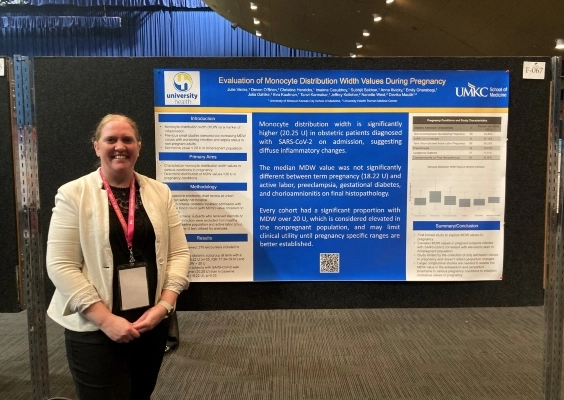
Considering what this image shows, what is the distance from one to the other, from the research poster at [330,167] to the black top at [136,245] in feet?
1.13

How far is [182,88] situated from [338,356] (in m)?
1.95

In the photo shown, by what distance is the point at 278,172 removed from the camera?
1.71 meters

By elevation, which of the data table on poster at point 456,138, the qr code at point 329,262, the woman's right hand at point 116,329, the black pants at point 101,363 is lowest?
the black pants at point 101,363

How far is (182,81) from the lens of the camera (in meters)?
1.67

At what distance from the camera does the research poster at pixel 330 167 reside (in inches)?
66.3

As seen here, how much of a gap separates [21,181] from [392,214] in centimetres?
141

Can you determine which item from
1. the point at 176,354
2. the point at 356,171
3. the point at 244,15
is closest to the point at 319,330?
the point at 176,354

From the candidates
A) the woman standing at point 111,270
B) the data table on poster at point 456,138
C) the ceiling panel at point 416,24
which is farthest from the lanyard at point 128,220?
the ceiling panel at point 416,24

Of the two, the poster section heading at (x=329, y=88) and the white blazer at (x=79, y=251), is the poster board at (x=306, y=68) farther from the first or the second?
the white blazer at (x=79, y=251)

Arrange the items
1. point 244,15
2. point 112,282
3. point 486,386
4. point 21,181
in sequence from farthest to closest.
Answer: point 244,15 < point 486,386 < point 21,181 < point 112,282

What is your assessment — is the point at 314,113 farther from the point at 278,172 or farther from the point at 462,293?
the point at 462,293

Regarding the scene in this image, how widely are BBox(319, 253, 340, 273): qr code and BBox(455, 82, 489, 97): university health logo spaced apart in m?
0.81

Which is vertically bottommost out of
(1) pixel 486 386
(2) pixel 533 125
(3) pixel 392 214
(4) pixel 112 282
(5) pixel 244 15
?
(1) pixel 486 386

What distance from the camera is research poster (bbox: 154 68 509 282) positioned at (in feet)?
5.53
